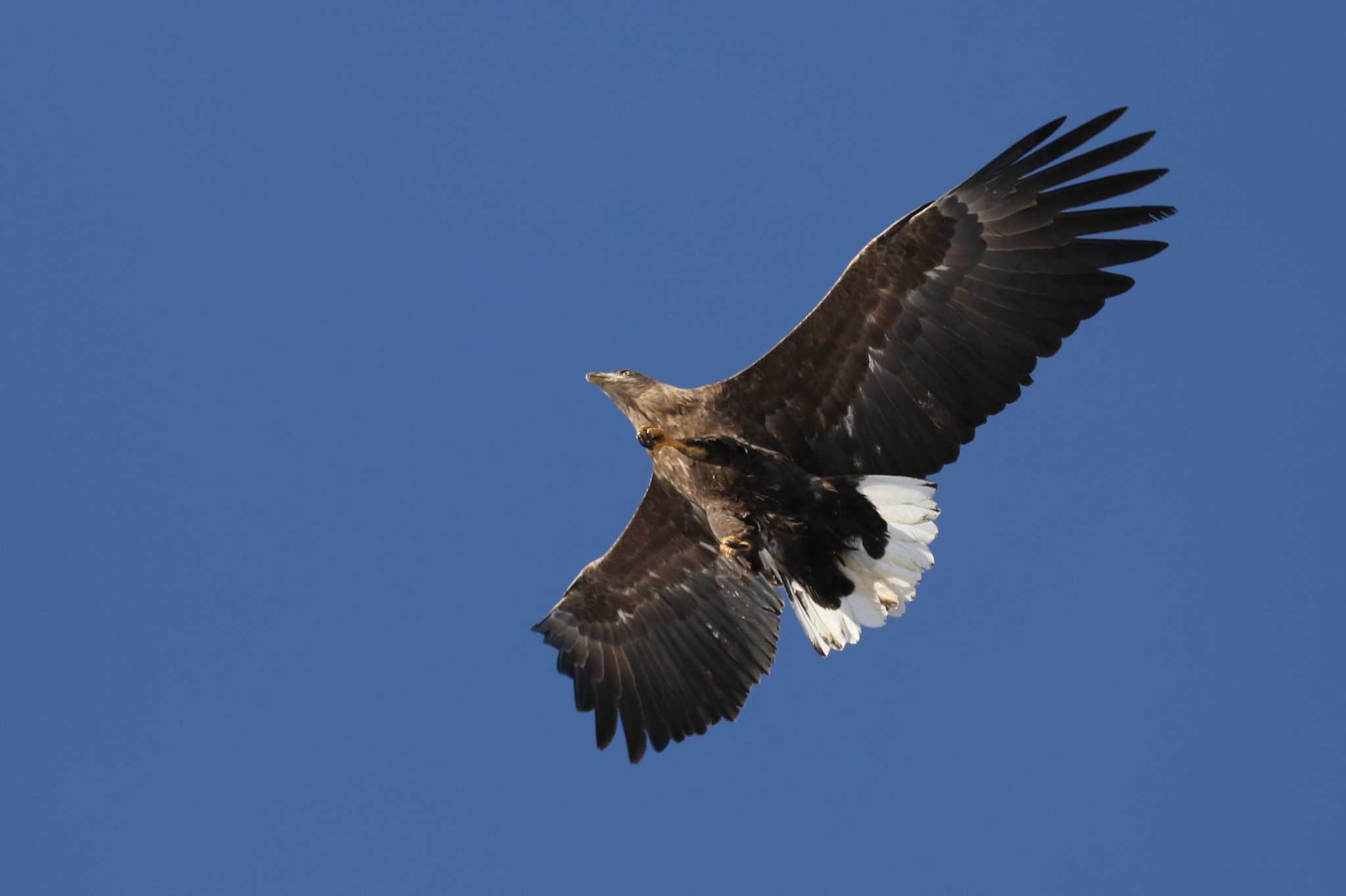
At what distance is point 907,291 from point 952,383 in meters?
0.68

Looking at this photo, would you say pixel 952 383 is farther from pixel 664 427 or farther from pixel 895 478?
pixel 664 427

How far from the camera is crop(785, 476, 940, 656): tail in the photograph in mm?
10844

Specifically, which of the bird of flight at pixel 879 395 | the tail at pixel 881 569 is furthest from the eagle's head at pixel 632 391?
the tail at pixel 881 569

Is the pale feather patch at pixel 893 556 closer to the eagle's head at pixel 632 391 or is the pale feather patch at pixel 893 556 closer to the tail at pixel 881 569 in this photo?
the tail at pixel 881 569

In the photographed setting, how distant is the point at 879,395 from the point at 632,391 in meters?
1.87

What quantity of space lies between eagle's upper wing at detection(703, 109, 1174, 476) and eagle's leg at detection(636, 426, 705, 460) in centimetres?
36

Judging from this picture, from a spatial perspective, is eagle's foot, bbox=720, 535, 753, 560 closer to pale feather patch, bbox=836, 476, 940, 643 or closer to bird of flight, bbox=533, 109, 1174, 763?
bird of flight, bbox=533, 109, 1174, 763

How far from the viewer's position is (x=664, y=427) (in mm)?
11461

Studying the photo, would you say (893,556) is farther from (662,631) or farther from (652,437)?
(662,631)

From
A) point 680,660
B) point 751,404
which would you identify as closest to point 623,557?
point 680,660

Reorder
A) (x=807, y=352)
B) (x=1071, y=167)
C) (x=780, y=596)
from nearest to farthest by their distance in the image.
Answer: (x=1071, y=167)
(x=807, y=352)
(x=780, y=596)

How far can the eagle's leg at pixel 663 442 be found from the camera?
11.2 metres

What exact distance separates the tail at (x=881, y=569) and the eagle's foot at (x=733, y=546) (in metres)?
0.65

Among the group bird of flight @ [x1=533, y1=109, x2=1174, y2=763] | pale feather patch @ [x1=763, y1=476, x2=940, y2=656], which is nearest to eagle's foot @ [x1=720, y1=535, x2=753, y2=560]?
bird of flight @ [x1=533, y1=109, x2=1174, y2=763]
